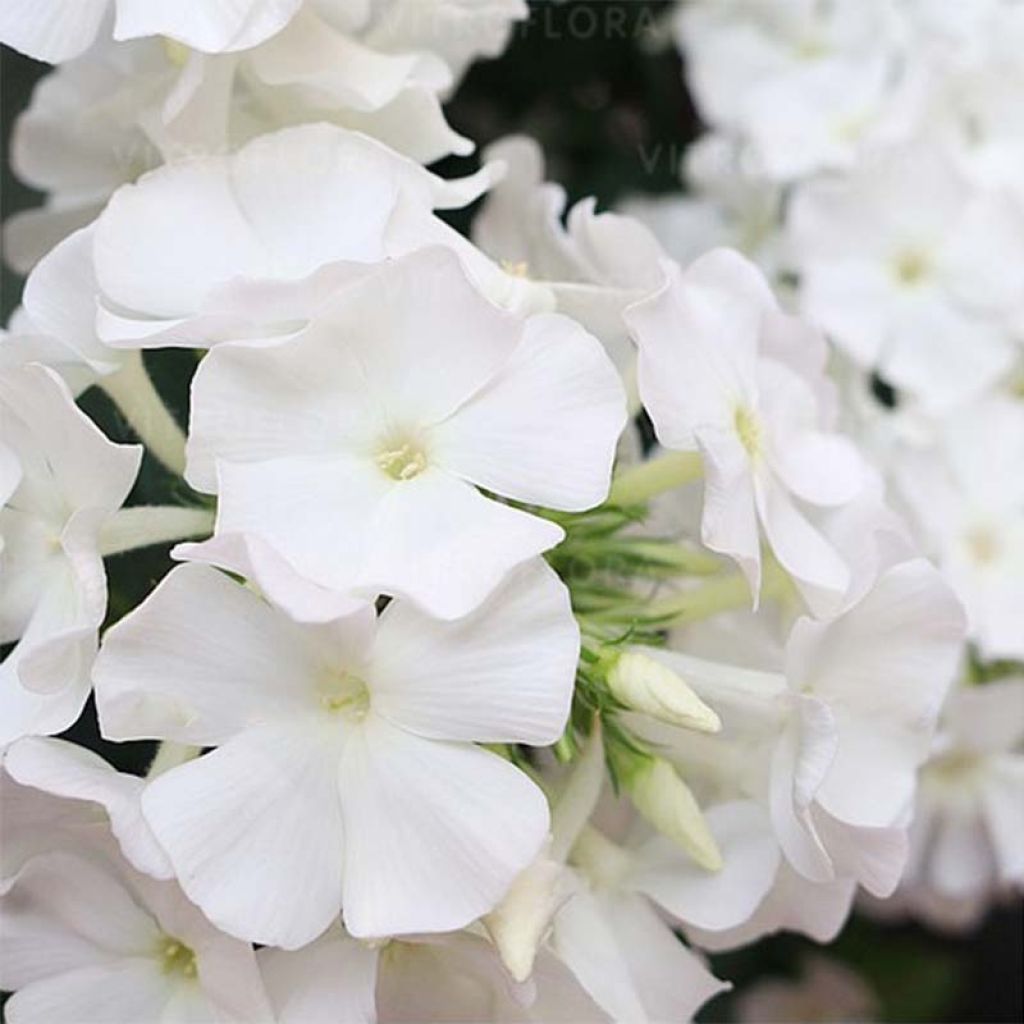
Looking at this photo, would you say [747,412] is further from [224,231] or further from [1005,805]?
[1005,805]

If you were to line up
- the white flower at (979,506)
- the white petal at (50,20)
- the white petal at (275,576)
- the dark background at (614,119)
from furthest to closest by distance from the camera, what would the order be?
the dark background at (614,119) → the white flower at (979,506) → the white petal at (50,20) → the white petal at (275,576)

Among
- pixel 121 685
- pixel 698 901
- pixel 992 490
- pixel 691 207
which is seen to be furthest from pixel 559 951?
pixel 691 207

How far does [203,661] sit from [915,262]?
53 centimetres

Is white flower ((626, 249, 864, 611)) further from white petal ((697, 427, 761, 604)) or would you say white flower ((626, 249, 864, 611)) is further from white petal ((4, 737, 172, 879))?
white petal ((4, 737, 172, 879))

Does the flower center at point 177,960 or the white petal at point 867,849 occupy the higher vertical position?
the white petal at point 867,849

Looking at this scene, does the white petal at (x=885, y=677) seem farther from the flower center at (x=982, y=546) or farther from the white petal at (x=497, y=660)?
the flower center at (x=982, y=546)

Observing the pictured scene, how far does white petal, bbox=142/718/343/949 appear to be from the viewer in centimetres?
50

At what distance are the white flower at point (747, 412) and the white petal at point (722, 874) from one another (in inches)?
3.3

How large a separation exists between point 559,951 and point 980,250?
0.47 metres

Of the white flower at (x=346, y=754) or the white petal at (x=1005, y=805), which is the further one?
the white petal at (x=1005, y=805)

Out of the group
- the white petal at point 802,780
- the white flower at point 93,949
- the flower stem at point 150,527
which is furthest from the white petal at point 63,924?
the white petal at point 802,780

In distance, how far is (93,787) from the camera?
0.51m

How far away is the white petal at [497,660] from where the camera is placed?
0.50 meters

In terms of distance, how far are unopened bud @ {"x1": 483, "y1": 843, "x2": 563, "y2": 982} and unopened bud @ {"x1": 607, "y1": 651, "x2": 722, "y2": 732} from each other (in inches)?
2.3
